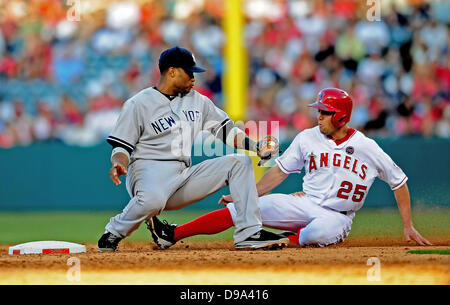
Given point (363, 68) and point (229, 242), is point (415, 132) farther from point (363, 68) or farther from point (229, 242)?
point (229, 242)

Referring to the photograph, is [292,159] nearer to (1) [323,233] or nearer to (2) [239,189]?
(1) [323,233]

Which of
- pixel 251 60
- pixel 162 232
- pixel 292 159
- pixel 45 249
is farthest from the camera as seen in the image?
pixel 251 60

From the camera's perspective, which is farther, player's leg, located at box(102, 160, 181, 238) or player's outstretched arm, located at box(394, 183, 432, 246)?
player's outstretched arm, located at box(394, 183, 432, 246)

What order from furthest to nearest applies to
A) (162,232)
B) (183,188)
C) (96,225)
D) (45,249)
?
(96,225) → (162,232) → (45,249) → (183,188)

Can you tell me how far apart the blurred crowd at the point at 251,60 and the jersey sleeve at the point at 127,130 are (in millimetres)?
5147

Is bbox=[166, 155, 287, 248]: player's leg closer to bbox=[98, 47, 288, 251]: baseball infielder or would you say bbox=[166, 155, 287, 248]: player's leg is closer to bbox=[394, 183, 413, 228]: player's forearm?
bbox=[98, 47, 288, 251]: baseball infielder

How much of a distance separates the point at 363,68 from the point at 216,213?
18.4 ft

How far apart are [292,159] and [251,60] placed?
556cm

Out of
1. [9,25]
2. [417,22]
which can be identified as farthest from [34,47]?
[417,22]

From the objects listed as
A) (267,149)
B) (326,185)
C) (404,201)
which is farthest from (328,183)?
(267,149)

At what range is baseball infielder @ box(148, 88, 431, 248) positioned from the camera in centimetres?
517

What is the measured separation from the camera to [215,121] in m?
5.25

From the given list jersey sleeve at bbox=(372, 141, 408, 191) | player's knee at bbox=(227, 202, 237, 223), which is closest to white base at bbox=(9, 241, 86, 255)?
player's knee at bbox=(227, 202, 237, 223)

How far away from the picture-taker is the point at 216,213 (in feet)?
17.6
